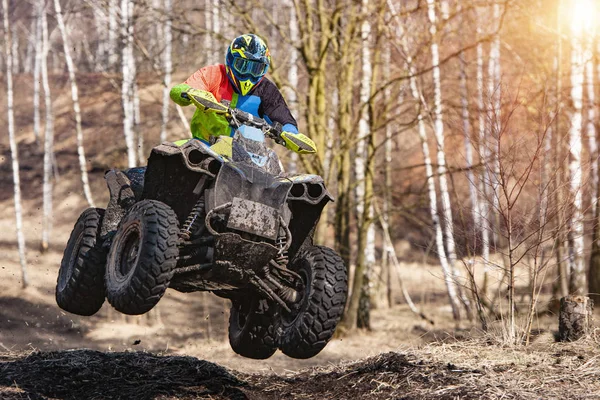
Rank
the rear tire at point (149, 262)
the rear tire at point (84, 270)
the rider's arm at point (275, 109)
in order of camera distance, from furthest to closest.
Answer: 1. the rear tire at point (84, 270)
2. the rider's arm at point (275, 109)
3. the rear tire at point (149, 262)

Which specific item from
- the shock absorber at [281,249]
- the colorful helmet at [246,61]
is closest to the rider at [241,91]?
the colorful helmet at [246,61]

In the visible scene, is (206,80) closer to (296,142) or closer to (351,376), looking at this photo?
(296,142)

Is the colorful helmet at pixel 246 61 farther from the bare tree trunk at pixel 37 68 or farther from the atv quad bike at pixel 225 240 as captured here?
the bare tree trunk at pixel 37 68

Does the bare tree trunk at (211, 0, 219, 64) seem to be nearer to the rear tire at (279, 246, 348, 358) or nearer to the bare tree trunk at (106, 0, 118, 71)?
the bare tree trunk at (106, 0, 118, 71)

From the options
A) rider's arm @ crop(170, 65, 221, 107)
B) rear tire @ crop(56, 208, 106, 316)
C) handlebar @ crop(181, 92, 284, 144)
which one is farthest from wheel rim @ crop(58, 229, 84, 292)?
handlebar @ crop(181, 92, 284, 144)

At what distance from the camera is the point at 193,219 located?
20.1 feet

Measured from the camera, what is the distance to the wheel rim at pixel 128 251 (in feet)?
20.3

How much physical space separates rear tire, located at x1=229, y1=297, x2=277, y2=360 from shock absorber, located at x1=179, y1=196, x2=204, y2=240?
4.04 ft

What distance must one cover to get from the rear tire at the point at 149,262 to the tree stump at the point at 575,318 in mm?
5066

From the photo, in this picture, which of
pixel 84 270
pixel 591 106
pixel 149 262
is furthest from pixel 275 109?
pixel 591 106

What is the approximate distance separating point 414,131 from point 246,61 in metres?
16.2

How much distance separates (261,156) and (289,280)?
3.57 feet

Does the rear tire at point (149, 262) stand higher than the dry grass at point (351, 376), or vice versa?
the rear tire at point (149, 262)

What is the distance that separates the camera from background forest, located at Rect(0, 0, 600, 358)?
911cm
